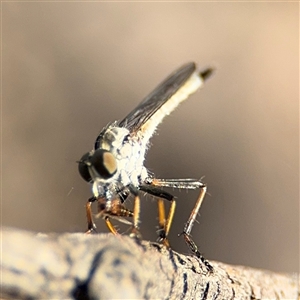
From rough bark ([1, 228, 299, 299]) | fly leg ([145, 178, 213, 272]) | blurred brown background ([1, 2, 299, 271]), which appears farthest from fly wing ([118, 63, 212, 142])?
blurred brown background ([1, 2, 299, 271])

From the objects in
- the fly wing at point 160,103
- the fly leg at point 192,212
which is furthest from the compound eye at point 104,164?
the fly wing at point 160,103

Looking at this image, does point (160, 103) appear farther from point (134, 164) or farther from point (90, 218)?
point (90, 218)

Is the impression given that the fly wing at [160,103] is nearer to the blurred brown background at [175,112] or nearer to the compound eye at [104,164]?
the compound eye at [104,164]

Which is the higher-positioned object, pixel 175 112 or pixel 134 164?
pixel 175 112

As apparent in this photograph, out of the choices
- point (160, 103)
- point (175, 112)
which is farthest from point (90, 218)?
point (175, 112)

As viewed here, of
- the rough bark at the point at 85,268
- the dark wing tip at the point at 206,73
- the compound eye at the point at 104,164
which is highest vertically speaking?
the dark wing tip at the point at 206,73

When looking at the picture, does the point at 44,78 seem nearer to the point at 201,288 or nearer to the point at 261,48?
the point at 261,48

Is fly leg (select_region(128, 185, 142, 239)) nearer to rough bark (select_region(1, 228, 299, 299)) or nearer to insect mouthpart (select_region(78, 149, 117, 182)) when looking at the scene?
insect mouthpart (select_region(78, 149, 117, 182))
